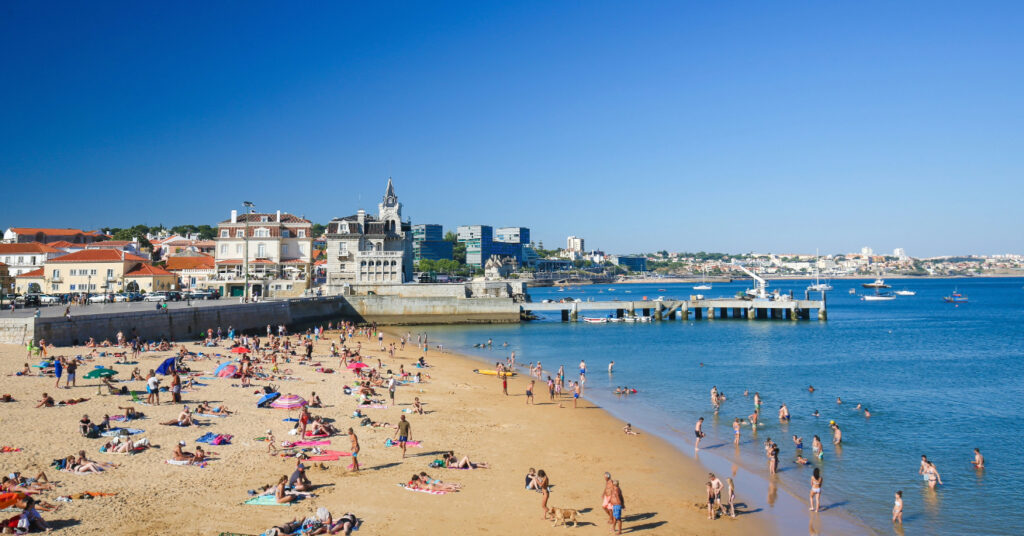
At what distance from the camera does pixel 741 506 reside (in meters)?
16.6

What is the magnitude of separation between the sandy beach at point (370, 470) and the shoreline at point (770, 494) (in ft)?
1.35

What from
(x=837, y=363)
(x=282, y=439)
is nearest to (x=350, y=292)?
(x=837, y=363)

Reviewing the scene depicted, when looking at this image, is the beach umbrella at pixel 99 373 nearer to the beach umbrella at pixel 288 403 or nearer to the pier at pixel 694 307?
the beach umbrella at pixel 288 403

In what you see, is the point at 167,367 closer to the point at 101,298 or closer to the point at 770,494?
the point at 770,494

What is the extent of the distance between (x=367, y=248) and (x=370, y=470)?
62523mm

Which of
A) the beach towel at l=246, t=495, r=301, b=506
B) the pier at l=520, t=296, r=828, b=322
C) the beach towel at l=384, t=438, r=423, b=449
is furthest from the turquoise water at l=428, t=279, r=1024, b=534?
the beach towel at l=246, t=495, r=301, b=506

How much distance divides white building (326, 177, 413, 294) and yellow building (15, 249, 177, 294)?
18.9 metres

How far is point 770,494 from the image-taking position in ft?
58.1

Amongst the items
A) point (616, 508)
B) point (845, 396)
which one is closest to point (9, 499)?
point (616, 508)

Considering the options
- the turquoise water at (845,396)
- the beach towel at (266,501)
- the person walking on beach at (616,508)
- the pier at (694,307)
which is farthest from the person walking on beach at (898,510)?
the pier at (694,307)

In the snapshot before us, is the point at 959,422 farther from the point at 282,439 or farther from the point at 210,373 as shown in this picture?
the point at 210,373

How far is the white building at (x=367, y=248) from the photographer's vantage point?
248 feet

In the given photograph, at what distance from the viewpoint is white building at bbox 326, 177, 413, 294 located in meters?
75.5

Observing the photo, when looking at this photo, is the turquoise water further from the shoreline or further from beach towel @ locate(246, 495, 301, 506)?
beach towel @ locate(246, 495, 301, 506)
